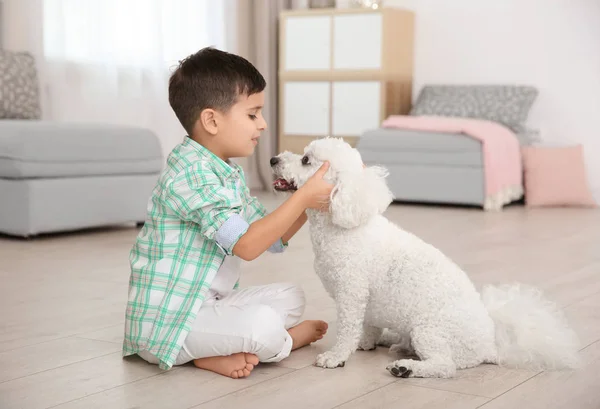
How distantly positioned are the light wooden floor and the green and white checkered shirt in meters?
0.09

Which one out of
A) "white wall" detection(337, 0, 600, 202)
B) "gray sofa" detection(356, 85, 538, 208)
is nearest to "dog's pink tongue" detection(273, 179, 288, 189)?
"gray sofa" detection(356, 85, 538, 208)

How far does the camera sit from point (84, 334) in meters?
1.99

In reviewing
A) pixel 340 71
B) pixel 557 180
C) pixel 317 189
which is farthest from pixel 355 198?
pixel 340 71

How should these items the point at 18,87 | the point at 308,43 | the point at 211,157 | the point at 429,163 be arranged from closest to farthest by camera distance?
the point at 211,157 < the point at 18,87 < the point at 429,163 < the point at 308,43

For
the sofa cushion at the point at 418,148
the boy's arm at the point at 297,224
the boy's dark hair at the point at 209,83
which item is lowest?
the sofa cushion at the point at 418,148

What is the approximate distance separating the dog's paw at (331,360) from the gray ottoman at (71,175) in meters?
2.06

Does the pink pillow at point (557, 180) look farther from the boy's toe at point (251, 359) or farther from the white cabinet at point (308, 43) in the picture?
the boy's toe at point (251, 359)

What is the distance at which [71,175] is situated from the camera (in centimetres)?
357

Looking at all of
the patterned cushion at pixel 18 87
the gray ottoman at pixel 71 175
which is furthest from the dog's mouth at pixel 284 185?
the patterned cushion at pixel 18 87

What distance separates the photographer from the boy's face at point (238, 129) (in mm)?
1749

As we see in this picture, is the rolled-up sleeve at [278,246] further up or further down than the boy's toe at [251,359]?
further up

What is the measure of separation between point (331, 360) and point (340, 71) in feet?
14.0

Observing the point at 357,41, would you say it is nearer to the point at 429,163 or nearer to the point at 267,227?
the point at 429,163

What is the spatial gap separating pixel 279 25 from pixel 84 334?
4.39 meters
